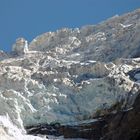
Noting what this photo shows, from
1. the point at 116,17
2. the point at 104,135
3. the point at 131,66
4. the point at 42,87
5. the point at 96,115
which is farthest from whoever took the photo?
the point at 116,17

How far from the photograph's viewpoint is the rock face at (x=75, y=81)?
82.2m

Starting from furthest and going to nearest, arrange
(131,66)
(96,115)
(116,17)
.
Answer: (116,17) → (131,66) → (96,115)

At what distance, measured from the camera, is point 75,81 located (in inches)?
3607

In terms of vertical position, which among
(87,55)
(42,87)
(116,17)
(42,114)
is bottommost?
(42,114)

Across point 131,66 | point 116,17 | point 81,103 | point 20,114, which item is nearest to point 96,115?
point 81,103

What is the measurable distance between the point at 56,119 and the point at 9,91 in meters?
6.82

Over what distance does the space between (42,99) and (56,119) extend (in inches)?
148

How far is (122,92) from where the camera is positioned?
83875 millimetres

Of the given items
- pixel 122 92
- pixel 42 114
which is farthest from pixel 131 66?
pixel 42 114

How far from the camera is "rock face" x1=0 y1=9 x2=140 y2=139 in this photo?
82.2 metres

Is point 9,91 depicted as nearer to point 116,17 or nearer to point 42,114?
point 42,114

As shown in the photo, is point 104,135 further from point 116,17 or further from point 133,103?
point 116,17

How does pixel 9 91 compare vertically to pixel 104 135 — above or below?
above

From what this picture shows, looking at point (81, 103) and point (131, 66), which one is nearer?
point (81, 103)
